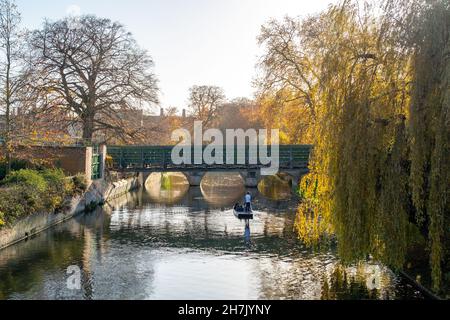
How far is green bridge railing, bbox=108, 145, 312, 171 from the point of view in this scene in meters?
42.2

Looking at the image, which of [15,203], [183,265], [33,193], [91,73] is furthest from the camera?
[91,73]

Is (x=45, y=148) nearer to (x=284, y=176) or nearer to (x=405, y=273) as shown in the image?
(x=405, y=273)

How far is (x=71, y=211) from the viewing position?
2722 cm

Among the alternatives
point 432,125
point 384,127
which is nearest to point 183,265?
point 384,127

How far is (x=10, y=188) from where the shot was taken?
21062mm

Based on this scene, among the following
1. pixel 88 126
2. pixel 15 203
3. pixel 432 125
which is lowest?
pixel 15 203

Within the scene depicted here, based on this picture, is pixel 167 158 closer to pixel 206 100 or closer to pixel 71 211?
pixel 71 211

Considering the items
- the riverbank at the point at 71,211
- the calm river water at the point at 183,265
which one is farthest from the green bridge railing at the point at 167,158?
the calm river water at the point at 183,265

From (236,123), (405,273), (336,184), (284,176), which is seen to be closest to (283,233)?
(405,273)

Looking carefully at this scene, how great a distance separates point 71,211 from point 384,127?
19495 mm

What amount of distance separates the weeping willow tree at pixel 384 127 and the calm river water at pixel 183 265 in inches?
87.0

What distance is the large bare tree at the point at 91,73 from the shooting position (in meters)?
36.6

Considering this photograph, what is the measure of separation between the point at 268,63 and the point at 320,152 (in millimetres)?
20637

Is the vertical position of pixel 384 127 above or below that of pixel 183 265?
above
